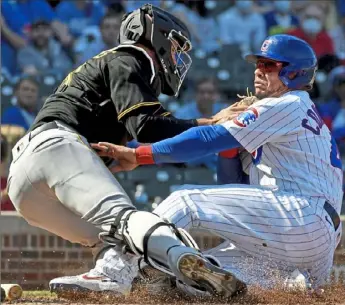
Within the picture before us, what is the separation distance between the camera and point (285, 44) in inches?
207

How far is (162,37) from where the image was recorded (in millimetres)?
5113

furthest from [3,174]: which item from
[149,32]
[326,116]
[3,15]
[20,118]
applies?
[149,32]

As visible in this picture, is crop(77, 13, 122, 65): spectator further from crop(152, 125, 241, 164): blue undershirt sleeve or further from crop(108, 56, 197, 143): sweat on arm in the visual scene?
crop(152, 125, 241, 164): blue undershirt sleeve

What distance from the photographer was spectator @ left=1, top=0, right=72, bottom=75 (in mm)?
11828

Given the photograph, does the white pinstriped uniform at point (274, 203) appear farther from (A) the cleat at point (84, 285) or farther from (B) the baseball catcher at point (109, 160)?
(A) the cleat at point (84, 285)

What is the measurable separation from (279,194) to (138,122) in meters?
0.95

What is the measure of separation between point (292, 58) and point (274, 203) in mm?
935

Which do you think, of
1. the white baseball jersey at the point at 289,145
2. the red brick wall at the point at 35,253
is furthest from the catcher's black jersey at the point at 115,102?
the red brick wall at the point at 35,253

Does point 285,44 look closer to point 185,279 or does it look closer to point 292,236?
point 292,236

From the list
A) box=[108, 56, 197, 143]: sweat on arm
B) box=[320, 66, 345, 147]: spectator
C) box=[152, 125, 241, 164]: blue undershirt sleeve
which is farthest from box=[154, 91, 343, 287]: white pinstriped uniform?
box=[320, 66, 345, 147]: spectator

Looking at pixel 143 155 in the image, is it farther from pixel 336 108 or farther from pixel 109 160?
pixel 336 108

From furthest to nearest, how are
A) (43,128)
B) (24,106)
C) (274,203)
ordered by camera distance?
(24,106), (274,203), (43,128)

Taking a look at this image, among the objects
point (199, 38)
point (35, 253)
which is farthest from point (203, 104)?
point (35, 253)

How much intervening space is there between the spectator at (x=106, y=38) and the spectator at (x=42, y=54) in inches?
10.0
